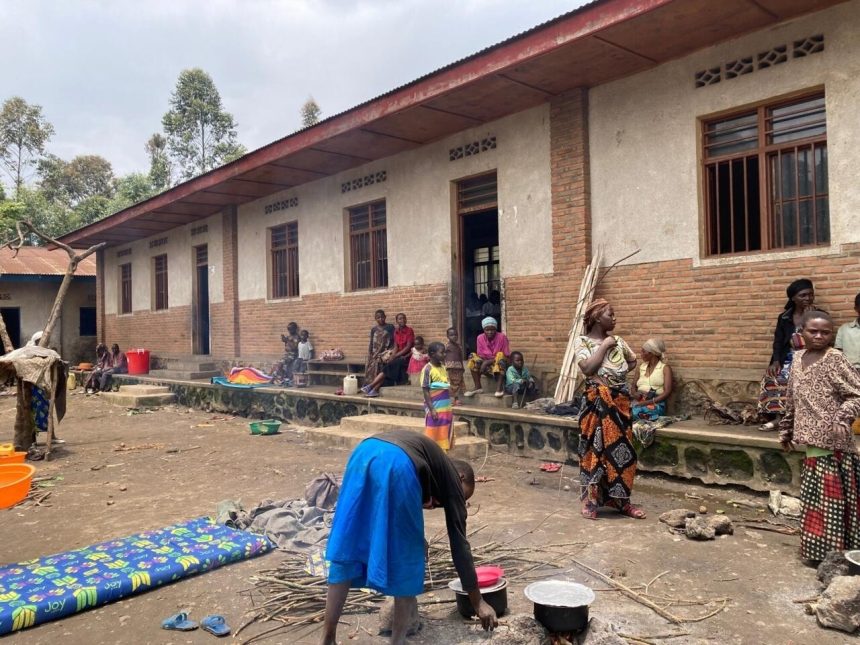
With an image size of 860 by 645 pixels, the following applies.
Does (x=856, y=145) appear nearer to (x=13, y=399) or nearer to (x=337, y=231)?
(x=337, y=231)

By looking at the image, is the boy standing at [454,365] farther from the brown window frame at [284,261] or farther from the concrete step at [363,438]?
the brown window frame at [284,261]

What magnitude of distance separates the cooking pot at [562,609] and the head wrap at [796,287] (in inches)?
177

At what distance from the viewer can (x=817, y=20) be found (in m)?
6.43

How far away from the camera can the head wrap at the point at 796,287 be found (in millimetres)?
6352

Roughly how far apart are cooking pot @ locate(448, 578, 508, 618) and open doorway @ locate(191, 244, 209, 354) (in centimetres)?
1522

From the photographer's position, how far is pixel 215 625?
365cm

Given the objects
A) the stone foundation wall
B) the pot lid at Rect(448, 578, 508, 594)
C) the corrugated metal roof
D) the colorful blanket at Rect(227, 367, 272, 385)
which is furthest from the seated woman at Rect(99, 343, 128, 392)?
the pot lid at Rect(448, 578, 508, 594)

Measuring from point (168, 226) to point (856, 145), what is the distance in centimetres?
1622

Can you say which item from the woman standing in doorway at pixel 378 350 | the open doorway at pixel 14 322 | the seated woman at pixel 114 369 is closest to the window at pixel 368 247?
the woman standing in doorway at pixel 378 350

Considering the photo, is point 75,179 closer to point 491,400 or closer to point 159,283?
point 159,283

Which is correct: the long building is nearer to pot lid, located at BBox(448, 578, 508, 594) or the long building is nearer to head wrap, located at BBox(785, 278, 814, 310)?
head wrap, located at BBox(785, 278, 814, 310)

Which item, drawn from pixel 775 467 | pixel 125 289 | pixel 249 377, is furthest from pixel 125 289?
pixel 775 467

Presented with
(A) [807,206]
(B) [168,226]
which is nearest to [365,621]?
(A) [807,206]

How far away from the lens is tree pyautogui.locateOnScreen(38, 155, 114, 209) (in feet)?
120
